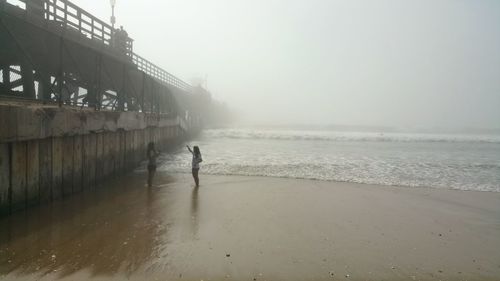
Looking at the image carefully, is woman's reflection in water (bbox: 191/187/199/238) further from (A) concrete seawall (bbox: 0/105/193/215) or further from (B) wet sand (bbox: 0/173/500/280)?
(A) concrete seawall (bbox: 0/105/193/215)

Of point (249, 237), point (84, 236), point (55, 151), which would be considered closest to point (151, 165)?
point (55, 151)

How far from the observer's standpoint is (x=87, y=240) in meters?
7.10

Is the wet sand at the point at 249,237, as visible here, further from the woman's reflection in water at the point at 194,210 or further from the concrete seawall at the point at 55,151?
the concrete seawall at the point at 55,151

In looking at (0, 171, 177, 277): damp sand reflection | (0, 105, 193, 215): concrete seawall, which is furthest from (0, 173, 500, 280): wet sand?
(0, 105, 193, 215): concrete seawall

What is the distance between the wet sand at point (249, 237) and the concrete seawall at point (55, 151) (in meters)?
0.51

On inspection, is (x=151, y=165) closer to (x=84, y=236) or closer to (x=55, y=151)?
(x=55, y=151)

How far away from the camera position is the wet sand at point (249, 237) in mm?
5977

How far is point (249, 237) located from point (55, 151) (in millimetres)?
5914

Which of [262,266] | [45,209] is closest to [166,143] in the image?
[45,209]

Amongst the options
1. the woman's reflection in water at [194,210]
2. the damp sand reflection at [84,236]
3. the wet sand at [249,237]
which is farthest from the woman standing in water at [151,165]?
the damp sand reflection at [84,236]

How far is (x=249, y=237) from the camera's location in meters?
7.70


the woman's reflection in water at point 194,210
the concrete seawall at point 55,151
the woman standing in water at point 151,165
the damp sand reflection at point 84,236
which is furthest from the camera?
the woman standing in water at point 151,165

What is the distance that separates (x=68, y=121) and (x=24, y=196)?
2.66 metres

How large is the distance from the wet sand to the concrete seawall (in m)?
0.51
